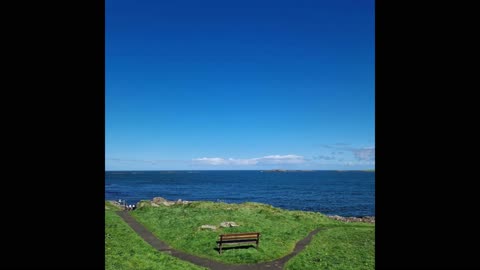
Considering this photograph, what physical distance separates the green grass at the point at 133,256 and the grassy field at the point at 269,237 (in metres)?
1.70

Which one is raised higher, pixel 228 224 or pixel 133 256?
pixel 133 256

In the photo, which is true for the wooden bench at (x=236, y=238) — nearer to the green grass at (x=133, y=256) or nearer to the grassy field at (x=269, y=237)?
the grassy field at (x=269, y=237)

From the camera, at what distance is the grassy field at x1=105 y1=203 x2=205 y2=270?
12.8m

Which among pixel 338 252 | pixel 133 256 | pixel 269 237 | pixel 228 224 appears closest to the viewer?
pixel 133 256

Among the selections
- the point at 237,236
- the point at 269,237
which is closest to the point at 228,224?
the point at 269,237

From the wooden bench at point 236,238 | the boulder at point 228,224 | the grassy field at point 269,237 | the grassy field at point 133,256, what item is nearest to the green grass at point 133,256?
the grassy field at point 133,256

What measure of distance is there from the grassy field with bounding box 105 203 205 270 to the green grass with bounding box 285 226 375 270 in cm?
488

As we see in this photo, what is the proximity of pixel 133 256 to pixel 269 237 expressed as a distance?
8133 millimetres

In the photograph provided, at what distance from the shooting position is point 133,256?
13.9m

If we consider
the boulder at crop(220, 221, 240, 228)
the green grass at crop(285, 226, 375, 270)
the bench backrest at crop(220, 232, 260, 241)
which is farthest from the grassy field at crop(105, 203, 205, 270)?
the boulder at crop(220, 221, 240, 228)

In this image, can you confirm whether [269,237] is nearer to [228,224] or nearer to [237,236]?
[237,236]

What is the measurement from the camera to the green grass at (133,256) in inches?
502
